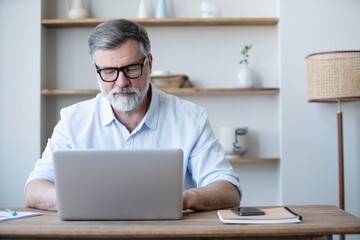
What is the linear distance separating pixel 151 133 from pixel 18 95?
185cm

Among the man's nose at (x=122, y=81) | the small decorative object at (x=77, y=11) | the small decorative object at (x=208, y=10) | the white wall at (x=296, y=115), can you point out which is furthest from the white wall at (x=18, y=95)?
the man's nose at (x=122, y=81)

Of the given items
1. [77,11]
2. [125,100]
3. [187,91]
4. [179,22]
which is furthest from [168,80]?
[125,100]

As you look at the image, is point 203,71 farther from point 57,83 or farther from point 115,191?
point 115,191

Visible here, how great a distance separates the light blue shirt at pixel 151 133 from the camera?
6.57 feet

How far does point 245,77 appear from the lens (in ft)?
11.7

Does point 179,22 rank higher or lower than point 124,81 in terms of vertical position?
higher

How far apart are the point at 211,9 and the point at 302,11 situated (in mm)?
624

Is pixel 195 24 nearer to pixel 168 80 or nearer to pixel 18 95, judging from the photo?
pixel 168 80

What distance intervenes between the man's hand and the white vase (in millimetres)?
1801

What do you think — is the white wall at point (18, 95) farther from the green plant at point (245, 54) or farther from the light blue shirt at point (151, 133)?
the light blue shirt at point (151, 133)

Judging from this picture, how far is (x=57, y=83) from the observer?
3.76 metres

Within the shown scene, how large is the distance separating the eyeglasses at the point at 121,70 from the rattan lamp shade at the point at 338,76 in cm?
162

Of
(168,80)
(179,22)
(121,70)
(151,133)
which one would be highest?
(179,22)

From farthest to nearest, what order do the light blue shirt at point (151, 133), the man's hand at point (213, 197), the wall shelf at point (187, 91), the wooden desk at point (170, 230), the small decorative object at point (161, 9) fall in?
1. the small decorative object at point (161, 9)
2. the wall shelf at point (187, 91)
3. the light blue shirt at point (151, 133)
4. the man's hand at point (213, 197)
5. the wooden desk at point (170, 230)
